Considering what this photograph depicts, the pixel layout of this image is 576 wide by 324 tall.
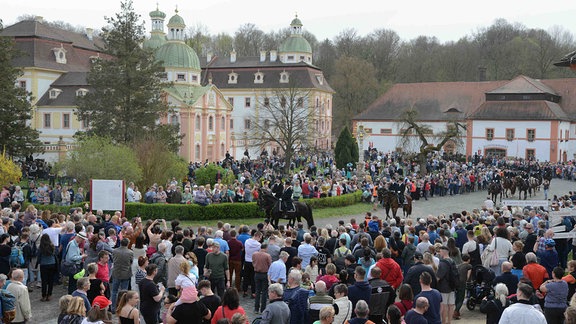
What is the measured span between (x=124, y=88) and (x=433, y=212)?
20007mm

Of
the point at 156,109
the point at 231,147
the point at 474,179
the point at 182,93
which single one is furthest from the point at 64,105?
the point at 474,179

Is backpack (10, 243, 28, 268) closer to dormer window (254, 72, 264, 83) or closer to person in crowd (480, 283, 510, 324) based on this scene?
person in crowd (480, 283, 510, 324)

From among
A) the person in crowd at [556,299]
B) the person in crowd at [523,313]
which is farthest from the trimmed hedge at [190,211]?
the person in crowd at [523,313]

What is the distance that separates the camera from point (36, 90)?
56062 mm

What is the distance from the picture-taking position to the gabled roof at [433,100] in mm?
61312

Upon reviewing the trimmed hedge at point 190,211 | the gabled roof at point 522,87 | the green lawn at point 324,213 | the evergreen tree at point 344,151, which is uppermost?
the gabled roof at point 522,87

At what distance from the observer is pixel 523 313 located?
8039 mm

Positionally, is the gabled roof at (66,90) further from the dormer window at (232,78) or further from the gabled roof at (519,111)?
the gabled roof at (519,111)

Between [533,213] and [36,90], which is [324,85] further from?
[533,213]

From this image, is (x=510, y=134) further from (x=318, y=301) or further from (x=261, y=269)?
(x=318, y=301)

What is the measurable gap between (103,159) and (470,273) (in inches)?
774

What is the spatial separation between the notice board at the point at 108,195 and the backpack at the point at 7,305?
11.2 m

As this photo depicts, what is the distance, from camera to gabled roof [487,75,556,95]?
56.1 m

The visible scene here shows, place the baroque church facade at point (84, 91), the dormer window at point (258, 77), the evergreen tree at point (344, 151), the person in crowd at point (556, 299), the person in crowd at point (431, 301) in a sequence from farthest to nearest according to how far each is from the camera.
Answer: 1. the dormer window at point (258, 77)
2. the baroque church facade at point (84, 91)
3. the evergreen tree at point (344, 151)
4. the person in crowd at point (556, 299)
5. the person in crowd at point (431, 301)
